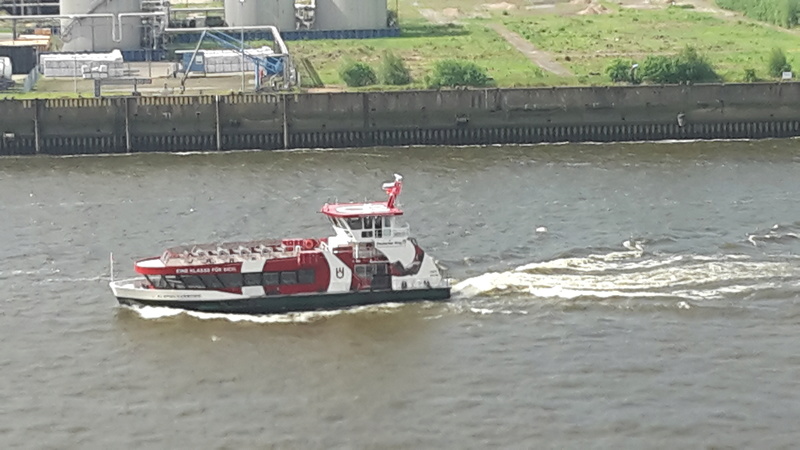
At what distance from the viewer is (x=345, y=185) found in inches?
3226

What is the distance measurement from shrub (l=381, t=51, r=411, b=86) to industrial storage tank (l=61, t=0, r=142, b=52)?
72.9 ft

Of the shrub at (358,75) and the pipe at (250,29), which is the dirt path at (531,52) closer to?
the shrub at (358,75)

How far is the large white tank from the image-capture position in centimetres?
12319

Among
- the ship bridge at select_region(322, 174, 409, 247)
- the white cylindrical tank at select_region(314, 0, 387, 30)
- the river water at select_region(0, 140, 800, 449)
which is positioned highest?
the white cylindrical tank at select_region(314, 0, 387, 30)

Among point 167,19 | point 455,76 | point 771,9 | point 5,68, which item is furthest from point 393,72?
point 771,9

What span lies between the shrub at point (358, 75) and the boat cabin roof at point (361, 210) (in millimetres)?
40925

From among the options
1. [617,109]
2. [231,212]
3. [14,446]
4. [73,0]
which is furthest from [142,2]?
[14,446]

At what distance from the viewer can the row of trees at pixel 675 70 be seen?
100 m

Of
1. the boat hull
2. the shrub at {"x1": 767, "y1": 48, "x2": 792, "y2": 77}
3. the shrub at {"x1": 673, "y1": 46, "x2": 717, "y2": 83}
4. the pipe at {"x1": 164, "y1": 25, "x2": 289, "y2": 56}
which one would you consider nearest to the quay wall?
the shrub at {"x1": 673, "y1": 46, "x2": 717, "y2": 83}

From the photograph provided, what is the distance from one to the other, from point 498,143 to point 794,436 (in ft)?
160

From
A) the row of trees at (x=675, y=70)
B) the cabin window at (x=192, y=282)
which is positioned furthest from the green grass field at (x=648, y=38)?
the cabin window at (x=192, y=282)

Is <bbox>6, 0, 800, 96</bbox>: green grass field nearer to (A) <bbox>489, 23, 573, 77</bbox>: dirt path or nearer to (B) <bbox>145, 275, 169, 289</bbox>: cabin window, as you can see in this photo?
(A) <bbox>489, 23, 573, 77</bbox>: dirt path

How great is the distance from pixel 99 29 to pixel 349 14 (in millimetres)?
19388

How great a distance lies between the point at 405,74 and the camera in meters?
103
